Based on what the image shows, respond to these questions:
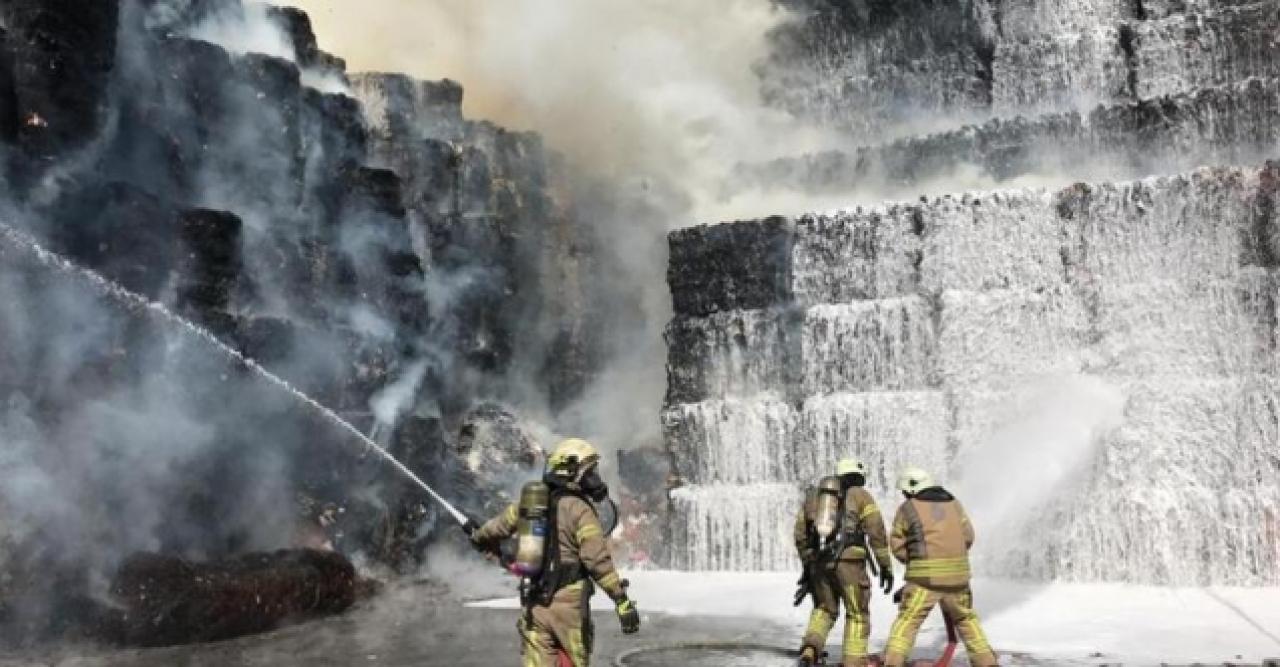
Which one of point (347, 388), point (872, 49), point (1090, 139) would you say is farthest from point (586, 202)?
point (1090, 139)

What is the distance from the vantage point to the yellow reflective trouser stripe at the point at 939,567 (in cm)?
902

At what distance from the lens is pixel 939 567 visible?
902 centimetres

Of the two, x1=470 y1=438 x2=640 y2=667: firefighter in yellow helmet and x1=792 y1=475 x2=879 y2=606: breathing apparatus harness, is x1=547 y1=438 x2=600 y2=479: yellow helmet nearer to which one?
x1=470 y1=438 x2=640 y2=667: firefighter in yellow helmet

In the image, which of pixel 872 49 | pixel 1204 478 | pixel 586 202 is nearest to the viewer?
pixel 1204 478

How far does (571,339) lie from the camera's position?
35.3 m

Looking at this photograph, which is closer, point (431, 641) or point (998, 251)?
point (431, 641)

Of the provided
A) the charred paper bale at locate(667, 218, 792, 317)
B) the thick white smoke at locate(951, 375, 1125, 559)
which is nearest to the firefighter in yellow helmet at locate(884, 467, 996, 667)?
the thick white smoke at locate(951, 375, 1125, 559)

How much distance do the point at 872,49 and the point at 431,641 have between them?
21.7 metres

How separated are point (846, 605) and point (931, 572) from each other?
0.96 m

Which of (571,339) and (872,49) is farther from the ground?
(872,49)

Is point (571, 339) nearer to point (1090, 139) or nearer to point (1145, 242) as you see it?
point (1090, 139)

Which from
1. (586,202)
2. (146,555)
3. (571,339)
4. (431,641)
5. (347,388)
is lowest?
(431,641)

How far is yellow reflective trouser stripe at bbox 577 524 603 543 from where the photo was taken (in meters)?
7.28

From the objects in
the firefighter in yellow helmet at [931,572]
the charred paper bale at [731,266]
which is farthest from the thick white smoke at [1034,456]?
the firefighter in yellow helmet at [931,572]
